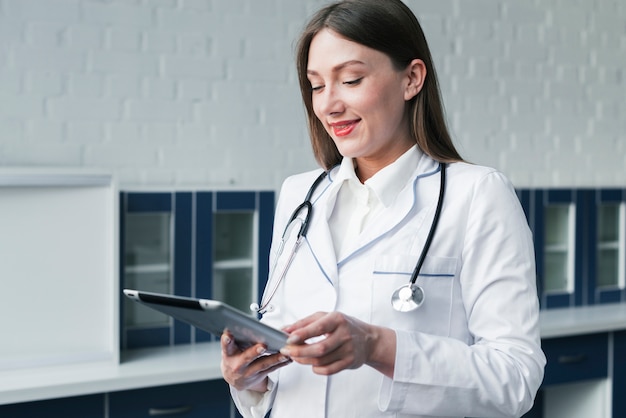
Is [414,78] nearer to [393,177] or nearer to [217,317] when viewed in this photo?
[393,177]

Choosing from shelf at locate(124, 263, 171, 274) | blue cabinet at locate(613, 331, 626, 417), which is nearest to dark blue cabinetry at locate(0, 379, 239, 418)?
shelf at locate(124, 263, 171, 274)

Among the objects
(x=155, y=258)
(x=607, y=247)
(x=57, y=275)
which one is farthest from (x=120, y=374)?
(x=607, y=247)

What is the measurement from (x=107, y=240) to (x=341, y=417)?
170 cm

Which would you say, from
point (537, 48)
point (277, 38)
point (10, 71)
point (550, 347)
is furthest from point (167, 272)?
point (537, 48)

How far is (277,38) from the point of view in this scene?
3.77 meters

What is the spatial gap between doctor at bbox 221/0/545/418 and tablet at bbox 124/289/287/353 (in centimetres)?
4

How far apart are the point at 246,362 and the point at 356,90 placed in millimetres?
509

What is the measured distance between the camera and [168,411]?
2924 millimetres

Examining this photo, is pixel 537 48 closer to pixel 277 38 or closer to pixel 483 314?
pixel 277 38

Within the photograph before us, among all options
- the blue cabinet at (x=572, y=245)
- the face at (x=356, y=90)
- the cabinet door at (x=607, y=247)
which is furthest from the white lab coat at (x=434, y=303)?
the cabinet door at (x=607, y=247)

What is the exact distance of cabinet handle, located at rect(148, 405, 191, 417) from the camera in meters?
2.89

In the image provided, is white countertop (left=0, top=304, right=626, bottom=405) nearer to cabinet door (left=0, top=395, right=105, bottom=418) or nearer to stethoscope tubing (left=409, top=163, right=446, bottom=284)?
cabinet door (left=0, top=395, right=105, bottom=418)

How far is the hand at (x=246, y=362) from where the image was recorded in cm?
137

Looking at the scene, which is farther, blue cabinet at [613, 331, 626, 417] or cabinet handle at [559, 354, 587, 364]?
blue cabinet at [613, 331, 626, 417]
